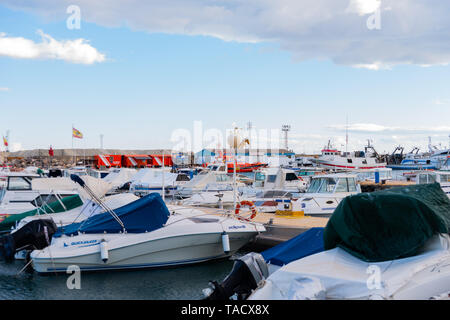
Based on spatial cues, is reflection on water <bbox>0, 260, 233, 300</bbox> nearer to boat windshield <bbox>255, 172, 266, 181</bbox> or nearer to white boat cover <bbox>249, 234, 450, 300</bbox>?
white boat cover <bbox>249, 234, 450, 300</bbox>

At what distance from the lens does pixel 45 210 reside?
760 inches

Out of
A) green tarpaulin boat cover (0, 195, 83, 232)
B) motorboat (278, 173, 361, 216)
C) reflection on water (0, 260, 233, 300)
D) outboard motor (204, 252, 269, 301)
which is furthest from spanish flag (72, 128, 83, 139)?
outboard motor (204, 252, 269, 301)

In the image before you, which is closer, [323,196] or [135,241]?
[135,241]

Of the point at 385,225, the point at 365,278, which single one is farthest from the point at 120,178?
the point at 365,278

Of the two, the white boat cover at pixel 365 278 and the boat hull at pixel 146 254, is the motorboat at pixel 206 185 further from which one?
the white boat cover at pixel 365 278

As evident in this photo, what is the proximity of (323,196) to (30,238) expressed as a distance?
39.3 feet

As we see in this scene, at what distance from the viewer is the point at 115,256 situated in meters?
14.1

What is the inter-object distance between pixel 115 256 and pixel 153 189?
63.9 feet

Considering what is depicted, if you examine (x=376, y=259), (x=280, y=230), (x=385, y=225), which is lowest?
(x=280, y=230)

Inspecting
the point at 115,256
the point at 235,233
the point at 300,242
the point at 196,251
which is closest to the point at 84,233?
the point at 115,256

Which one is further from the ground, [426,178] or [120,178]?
[426,178]

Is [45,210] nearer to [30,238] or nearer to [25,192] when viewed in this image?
[25,192]

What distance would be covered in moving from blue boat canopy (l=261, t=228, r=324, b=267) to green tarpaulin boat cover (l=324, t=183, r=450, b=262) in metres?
2.05
